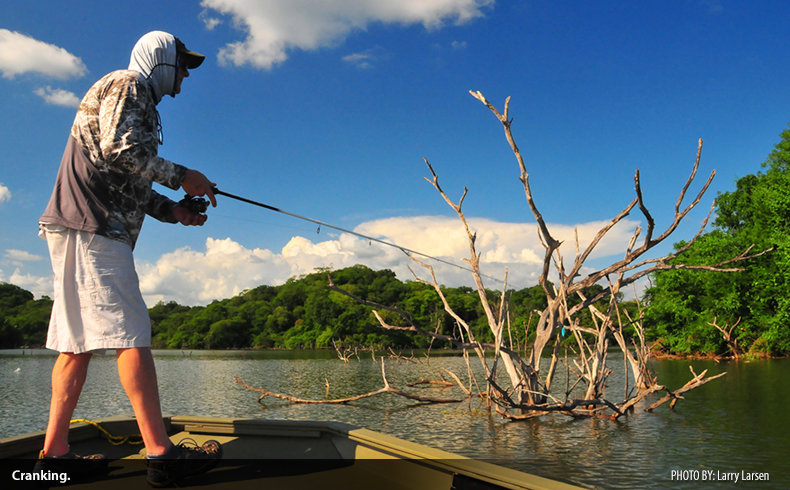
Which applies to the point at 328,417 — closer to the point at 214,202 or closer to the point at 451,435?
Answer: the point at 451,435

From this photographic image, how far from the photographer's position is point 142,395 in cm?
219

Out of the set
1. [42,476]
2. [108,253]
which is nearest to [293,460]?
[42,476]

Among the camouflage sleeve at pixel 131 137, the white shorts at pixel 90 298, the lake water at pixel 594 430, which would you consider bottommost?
the lake water at pixel 594 430

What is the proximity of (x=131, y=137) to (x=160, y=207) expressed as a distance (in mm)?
665

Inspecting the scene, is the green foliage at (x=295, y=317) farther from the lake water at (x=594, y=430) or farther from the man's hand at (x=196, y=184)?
the man's hand at (x=196, y=184)

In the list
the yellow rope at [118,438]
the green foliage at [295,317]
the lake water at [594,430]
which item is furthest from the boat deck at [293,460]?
the green foliage at [295,317]

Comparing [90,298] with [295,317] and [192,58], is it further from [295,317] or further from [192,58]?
[295,317]

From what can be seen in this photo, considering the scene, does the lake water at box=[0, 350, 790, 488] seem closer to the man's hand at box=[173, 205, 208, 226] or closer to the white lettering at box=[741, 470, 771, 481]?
the white lettering at box=[741, 470, 771, 481]

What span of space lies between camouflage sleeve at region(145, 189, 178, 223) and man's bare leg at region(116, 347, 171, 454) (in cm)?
88

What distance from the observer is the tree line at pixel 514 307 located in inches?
1044

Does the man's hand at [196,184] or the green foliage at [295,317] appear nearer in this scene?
the man's hand at [196,184]

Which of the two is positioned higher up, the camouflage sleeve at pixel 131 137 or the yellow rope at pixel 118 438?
the camouflage sleeve at pixel 131 137

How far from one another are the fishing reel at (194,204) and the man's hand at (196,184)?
0.41 meters

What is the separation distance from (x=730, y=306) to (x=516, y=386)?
25393mm
